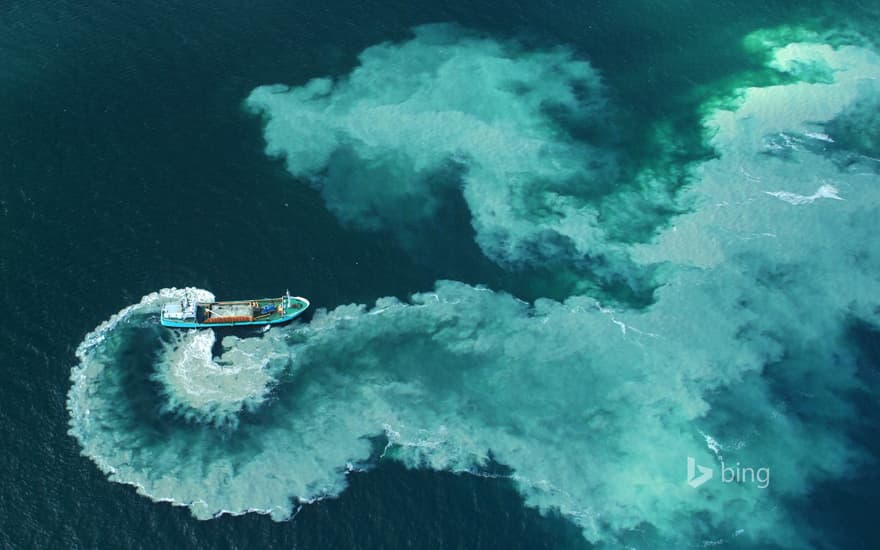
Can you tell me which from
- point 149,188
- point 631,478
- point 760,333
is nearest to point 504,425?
point 631,478

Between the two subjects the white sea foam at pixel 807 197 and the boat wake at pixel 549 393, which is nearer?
the boat wake at pixel 549 393

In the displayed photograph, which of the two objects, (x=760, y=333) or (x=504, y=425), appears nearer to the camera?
(x=504, y=425)

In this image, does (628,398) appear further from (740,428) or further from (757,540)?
(757,540)

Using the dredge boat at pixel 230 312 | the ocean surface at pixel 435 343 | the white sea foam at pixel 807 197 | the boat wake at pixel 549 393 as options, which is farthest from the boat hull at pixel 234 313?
the white sea foam at pixel 807 197

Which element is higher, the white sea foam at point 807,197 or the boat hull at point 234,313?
the white sea foam at point 807,197

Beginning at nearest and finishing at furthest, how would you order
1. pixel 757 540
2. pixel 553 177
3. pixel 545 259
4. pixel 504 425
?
pixel 757 540
pixel 504 425
pixel 545 259
pixel 553 177

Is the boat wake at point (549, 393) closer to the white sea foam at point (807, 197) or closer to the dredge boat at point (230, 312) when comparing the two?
the dredge boat at point (230, 312)
